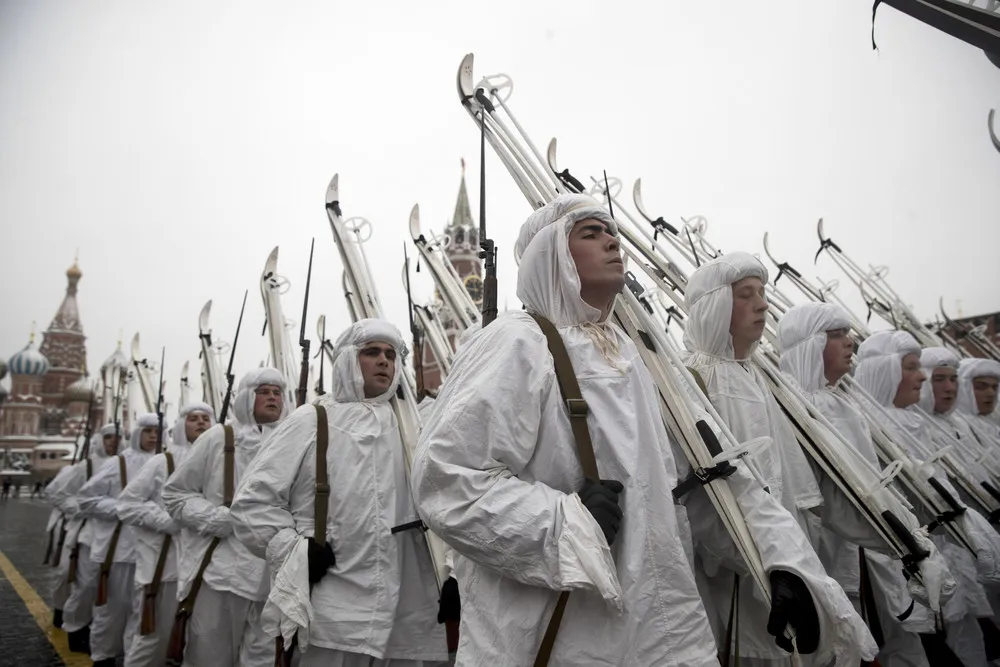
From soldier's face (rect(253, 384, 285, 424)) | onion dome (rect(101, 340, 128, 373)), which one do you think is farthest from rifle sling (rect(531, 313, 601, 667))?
onion dome (rect(101, 340, 128, 373))

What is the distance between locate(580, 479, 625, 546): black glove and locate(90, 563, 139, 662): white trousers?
21.5 feet

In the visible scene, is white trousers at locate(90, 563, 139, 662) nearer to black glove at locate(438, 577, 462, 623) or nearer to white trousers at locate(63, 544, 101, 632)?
white trousers at locate(63, 544, 101, 632)

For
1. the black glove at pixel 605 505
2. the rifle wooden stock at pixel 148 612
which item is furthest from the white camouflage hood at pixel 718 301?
the rifle wooden stock at pixel 148 612

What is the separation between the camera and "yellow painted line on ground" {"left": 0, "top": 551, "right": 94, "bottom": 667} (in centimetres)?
711

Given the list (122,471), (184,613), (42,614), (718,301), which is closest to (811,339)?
(718,301)

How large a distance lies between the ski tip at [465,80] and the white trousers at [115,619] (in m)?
6.18

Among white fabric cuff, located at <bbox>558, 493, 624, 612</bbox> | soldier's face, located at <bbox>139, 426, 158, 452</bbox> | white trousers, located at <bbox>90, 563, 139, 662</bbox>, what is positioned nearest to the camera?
white fabric cuff, located at <bbox>558, 493, 624, 612</bbox>

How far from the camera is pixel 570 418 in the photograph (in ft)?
6.88

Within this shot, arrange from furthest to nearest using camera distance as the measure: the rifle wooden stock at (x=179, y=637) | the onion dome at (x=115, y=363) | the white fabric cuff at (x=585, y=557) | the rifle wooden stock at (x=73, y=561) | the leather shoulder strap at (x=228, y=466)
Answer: the onion dome at (x=115, y=363)
the rifle wooden stock at (x=73, y=561)
the leather shoulder strap at (x=228, y=466)
the rifle wooden stock at (x=179, y=637)
the white fabric cuff at (x=585, y=557)

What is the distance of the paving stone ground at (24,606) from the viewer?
676cm

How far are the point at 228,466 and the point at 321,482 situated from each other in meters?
2.29

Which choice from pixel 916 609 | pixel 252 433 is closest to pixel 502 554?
pixel 916 609

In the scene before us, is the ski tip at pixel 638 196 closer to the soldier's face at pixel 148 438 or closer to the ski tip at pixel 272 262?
the ski tip at pixel 272 262

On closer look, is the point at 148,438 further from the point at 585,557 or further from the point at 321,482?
the point at 585,557
